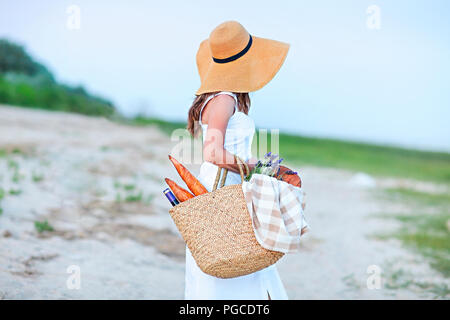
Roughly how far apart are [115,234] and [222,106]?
3.00m

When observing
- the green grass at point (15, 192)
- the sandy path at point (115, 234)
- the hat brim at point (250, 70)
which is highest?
the hat brim at point (250, 70)

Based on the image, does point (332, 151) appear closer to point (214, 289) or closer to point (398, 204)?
point (398, 204)

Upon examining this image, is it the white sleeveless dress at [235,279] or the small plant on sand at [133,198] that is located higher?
the white sleeveless dress at [235,279]

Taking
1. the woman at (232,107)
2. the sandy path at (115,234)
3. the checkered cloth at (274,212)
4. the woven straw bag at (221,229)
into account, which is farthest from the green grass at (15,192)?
Answer: the checkered cloth at (274,212)

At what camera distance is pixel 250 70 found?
2260 mm

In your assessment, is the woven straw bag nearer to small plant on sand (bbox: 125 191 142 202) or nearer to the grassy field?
small plant on sand (bbox: 125 191 142 202)

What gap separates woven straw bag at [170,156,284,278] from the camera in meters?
1.96

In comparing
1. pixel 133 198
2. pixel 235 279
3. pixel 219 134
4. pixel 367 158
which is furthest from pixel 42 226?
pixel 367 158

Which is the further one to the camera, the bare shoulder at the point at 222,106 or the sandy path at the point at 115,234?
the sandy path at the point at 115,234

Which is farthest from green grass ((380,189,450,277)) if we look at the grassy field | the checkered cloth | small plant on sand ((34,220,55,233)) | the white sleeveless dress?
the grassy field

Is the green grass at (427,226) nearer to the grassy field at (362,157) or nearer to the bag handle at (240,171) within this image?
the bag handle at (240,171)

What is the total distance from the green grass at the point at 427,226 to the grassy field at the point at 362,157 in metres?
3.93

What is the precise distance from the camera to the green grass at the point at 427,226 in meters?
5.45
